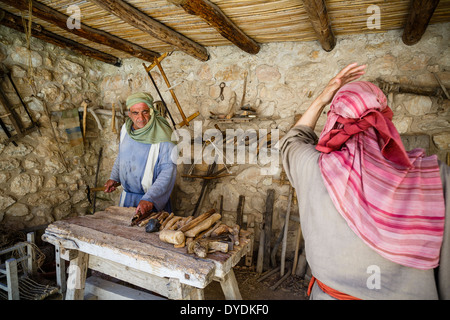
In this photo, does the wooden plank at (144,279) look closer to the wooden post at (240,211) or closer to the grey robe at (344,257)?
the grey robe at (344,257)

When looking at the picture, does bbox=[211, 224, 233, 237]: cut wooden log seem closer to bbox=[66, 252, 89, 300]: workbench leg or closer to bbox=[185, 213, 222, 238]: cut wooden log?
bbox=[185, 213, 222, 238]: cut wooden log

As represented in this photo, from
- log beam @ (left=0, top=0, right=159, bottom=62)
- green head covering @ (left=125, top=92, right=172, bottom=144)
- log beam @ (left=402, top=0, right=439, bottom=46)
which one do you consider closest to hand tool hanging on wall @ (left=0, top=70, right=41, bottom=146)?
log beam @ (left=0, top=0, right=159, bottom=62)

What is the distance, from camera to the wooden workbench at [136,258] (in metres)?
1.70

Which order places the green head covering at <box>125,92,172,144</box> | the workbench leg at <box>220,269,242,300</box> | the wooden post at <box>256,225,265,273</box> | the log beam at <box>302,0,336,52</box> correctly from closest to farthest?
the workbench leg at <box>220,269,242,300</box>
the log beam at <box>302,0,336,52</box>
the green head covering at <box>125,92,172,144</box>
the wooden post at <box>256,225,265,273</box>

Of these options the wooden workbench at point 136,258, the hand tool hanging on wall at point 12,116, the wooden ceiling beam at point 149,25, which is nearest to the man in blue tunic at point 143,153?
the wooden workbench at point 136,258

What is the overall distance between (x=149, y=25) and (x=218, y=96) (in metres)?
1.52

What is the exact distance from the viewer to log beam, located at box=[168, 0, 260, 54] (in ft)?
8.47

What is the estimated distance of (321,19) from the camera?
2672 millimetres

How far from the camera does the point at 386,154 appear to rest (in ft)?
3.68

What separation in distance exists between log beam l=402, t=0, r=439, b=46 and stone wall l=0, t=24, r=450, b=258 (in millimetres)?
210

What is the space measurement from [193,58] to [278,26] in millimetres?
1770

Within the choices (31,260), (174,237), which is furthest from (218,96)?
(31,260)

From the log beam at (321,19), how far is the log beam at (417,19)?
0.78m

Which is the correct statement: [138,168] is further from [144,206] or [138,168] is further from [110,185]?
[144,206]
